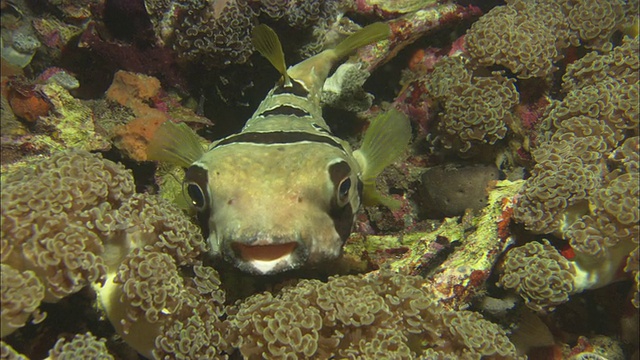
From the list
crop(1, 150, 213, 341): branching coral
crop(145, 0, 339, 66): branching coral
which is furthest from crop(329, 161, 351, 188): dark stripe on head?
crop(145, 0, 339, 66): branching coral

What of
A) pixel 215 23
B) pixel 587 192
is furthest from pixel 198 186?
pixel 587 192

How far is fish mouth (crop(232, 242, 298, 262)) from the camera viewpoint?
2.90m

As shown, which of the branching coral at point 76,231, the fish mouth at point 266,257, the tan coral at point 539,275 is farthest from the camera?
the tan coral at point 539,275

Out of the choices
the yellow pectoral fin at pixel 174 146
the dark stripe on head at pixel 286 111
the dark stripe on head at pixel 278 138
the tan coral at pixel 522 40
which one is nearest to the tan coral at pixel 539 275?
the dark stripe on head at pixel 278 138

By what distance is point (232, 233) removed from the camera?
288cm

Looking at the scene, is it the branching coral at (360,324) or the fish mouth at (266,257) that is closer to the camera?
the branching coral at (360,324)

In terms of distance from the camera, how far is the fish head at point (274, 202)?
288 cm

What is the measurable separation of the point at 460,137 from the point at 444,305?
1996mm

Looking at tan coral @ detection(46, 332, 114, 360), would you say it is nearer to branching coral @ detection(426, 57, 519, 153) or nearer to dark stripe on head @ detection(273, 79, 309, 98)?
dark stripe on head @ detection(273, 79, 309, 98)

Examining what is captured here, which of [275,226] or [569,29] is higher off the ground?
[569,29]

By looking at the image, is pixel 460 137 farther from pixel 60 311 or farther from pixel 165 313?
pixel 60 311

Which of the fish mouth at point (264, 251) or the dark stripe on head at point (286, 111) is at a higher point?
the dark stripe on head at point (286, 111)

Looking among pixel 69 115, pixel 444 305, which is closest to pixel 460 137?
pixel 444 305

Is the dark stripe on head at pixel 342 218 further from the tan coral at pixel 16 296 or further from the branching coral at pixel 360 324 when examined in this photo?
the tan coral at pixel 16 296
